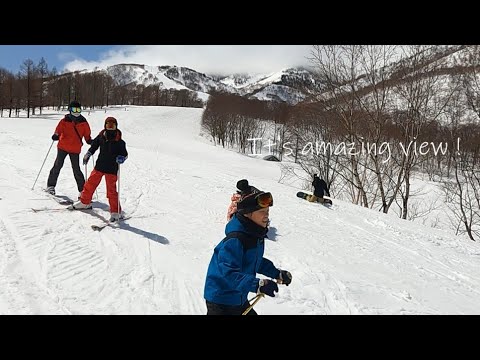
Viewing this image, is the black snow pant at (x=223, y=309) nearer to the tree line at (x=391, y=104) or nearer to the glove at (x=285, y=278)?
the glove at (x=285, y=278)

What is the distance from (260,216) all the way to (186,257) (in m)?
2.91

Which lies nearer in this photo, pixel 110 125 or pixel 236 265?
pixel 236 265

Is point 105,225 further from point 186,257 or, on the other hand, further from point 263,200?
point 263,200

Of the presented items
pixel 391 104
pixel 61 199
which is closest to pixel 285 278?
pixel 61 199

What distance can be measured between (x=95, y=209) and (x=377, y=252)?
6113mm

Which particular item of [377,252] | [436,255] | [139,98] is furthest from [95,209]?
[139,98]

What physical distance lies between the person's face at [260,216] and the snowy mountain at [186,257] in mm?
1725

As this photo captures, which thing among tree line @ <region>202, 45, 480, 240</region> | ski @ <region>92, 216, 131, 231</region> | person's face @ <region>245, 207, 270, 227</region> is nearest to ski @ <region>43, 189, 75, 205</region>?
ski @ <region>92, 216, 131, 231</region>

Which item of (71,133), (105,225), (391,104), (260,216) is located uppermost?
(391,104)

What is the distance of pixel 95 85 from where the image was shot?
85750 mm

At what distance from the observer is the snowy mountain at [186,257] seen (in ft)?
13.0

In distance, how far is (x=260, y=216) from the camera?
2832 millimetres

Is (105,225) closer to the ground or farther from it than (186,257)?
farther from it
